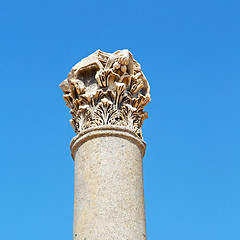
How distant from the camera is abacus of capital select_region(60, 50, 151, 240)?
9.01 m

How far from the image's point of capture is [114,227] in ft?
28.8

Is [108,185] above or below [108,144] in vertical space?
below

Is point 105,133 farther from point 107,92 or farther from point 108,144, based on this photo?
point 107,92

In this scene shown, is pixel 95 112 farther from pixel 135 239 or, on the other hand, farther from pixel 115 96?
pixel 135 239

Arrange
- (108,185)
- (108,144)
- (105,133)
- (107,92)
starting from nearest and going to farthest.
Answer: (108,185) < (108,144) < (105,133) < (107,92)

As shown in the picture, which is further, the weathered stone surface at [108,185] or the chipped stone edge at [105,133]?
the chipped stone edge at [105,133]

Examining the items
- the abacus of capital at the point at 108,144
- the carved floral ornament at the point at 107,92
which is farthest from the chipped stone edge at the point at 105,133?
the carved floral ornament at the point at 107,92

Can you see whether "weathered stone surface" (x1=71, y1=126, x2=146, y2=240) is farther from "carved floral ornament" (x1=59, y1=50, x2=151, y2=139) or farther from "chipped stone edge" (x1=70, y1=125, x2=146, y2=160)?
"carved floral ornament" (x1=59, y1=50, x2=151, y2=139)

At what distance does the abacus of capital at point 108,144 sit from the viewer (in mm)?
9008

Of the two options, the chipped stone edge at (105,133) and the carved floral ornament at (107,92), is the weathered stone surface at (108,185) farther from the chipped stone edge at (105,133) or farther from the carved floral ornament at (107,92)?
the carved floral ornament at (107,92)

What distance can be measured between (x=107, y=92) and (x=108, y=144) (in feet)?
4.76

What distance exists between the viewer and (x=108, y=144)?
10008 millimetres

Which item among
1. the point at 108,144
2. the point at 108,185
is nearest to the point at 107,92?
the point at 108,144

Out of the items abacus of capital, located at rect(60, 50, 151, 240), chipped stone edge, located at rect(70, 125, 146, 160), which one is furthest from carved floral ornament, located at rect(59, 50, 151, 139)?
chipped stone edge, located at rect(70, 125, 146, 160)
